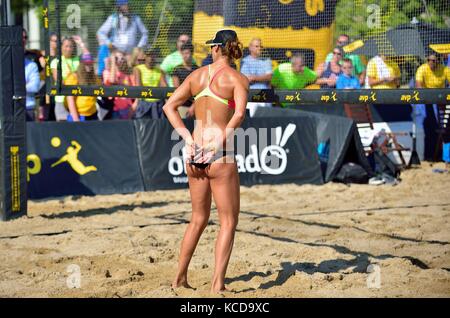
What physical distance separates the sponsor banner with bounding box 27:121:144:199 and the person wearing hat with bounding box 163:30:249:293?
539 cm

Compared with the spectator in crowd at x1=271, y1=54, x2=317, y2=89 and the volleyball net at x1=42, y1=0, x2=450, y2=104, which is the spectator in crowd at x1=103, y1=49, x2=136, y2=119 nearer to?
the volleyball net at x1=42, y1=0, x2=450, y2=104

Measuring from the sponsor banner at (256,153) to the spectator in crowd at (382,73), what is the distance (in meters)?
1.92

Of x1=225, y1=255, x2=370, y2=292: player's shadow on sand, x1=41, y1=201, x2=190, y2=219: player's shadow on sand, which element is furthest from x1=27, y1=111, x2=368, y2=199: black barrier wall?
x1=225, y1=255, x2=370, y2=292: player's shadow on sand

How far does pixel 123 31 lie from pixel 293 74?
84.3 inches

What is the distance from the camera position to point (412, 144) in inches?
553

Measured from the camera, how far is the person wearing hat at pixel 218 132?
5.67 metres

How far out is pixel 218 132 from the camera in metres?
5.70

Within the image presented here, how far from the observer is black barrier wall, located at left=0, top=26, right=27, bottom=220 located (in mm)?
8898

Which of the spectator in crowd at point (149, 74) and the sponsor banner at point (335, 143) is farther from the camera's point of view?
the sponsor banner at point (335, 143)

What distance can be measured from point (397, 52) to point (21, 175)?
455 centimetres

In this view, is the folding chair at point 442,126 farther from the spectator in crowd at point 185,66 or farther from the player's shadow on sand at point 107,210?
the spectator in crowd at point 185,66

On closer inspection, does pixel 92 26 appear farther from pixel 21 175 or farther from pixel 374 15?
pixel 374 15

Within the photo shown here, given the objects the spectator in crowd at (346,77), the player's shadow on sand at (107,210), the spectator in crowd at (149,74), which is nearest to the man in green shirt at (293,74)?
the spectator in crowd at (346,77)

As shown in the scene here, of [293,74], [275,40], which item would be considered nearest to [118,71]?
[275,40]
